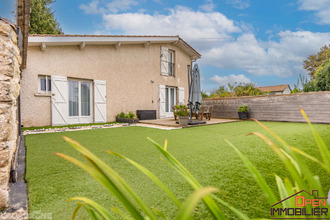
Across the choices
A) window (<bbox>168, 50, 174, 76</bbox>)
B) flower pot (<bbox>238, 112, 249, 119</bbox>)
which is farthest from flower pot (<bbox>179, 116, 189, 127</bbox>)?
window (<bbox>168, 50, 174, 76</bbox>)

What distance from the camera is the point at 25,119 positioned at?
644 centimetres

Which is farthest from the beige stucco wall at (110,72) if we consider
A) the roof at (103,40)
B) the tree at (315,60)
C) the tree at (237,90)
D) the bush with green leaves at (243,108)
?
the tree at (315,60)

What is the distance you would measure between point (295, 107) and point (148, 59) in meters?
7.92

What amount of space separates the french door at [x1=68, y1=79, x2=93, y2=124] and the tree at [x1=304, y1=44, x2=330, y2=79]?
2460 cm

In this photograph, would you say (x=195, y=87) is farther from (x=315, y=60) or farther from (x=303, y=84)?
(x=315, y=60)

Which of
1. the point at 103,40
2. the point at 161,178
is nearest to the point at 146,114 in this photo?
the point at 103,40

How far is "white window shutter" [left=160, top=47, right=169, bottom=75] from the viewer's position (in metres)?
11.0

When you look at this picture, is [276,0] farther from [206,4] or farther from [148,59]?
[148,59]

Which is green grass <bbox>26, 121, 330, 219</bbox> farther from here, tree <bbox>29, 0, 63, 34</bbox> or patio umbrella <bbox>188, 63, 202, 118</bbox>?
tree <bbox>29, 0, 63, 34</bbox>

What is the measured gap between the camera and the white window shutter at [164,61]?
36.1ft

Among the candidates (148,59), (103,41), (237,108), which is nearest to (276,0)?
(237,108)

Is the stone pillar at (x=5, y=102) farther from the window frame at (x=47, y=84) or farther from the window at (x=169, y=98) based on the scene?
the window at (x=169, y=98)

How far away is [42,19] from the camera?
12664mm

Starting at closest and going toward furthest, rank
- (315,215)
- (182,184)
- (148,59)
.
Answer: (315,215)
(182,184)
(148,59)
